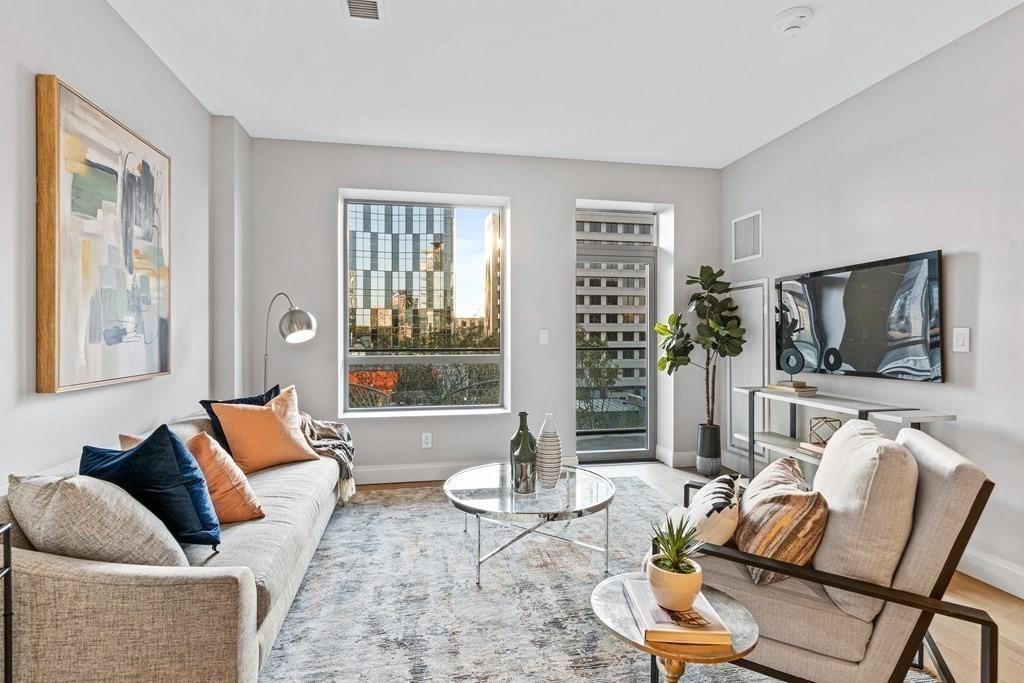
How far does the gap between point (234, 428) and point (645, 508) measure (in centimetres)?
255

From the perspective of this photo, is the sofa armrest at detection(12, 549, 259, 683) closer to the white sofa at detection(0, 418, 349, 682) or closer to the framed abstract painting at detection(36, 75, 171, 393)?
the white sofa at detection(0, 418, 349, 682)

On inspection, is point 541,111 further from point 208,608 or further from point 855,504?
point 208,608

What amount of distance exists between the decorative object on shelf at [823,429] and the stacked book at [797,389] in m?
0.19

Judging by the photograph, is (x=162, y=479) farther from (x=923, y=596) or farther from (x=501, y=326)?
(x=501, y=326)

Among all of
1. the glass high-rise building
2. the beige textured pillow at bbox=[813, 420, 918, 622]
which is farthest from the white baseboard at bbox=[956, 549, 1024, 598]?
the glass high-rise building

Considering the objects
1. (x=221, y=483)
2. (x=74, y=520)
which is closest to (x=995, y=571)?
(x=221, y=483)

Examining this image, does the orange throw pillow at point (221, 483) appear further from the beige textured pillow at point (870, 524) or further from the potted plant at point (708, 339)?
the potted plant at point (708, 339)

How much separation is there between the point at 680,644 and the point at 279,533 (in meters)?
1.50

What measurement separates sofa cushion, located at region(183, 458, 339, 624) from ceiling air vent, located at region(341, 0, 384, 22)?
221cm

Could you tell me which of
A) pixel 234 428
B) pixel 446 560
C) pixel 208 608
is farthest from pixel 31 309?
pixel 446 560

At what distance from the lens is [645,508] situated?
11.6 feet

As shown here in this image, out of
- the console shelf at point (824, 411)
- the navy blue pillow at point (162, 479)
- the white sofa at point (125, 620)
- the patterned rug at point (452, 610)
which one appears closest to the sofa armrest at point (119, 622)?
the white sofa at point (125, 620)

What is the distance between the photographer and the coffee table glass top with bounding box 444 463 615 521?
2357mm

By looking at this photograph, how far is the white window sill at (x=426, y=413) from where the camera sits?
416 cm
